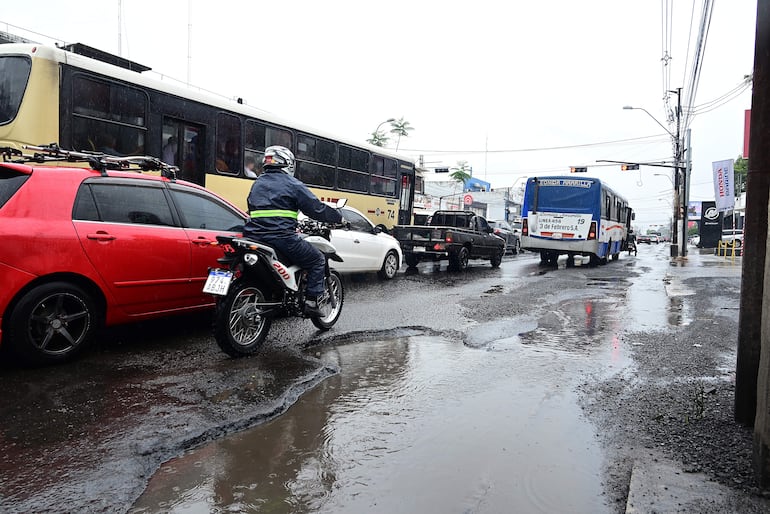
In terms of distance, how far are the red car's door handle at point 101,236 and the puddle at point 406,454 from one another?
7.52 feet

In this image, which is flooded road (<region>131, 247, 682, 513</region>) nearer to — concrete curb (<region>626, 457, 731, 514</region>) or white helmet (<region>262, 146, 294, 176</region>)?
concrete curb (<region>626, 457, 731, 514</region>)

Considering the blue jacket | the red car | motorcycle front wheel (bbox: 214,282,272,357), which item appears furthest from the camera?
the blue jacket

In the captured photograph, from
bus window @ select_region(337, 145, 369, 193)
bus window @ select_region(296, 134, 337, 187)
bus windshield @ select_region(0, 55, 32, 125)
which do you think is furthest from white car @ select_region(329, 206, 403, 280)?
bus windshield @ select_region(0, 55, 32, 125)

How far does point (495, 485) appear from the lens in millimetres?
2898

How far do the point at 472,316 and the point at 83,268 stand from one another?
4.78 metres

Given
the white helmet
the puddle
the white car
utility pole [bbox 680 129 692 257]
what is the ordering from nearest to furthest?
1. the puddle
2. the white helmet
3. the white car
4. utility pole [bbox 680 129 692 257]

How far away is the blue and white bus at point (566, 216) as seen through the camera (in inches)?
706

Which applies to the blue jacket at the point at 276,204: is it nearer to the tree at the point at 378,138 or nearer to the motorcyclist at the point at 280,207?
the motorcyclist at the point at 280,207

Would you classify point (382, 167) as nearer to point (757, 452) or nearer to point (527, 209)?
point (527, 209)

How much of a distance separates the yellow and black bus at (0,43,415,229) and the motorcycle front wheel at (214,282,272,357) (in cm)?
434

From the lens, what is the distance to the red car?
432cm

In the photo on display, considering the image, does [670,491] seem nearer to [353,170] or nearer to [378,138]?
[353,170]

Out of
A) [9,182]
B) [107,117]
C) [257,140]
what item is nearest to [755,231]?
[9,182]

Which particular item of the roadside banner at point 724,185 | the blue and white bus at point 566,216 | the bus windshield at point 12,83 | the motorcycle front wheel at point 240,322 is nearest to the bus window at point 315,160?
the bus windshield at point 12,83
